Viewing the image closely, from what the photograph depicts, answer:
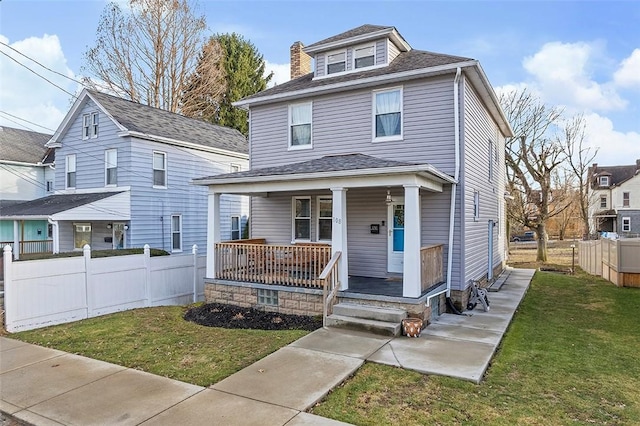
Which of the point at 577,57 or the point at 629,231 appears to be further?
the point at 629,231

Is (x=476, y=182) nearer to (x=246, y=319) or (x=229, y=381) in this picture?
(x=246, y=319)

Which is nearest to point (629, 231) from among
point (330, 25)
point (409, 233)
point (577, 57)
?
point (577, 57)

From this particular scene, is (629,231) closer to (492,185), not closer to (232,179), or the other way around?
(492,185)

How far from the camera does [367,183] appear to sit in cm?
817

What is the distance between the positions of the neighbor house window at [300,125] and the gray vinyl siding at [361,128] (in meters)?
0.18

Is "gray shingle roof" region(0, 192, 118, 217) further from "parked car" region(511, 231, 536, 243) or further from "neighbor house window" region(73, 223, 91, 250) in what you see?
"parked car" region(511, 231, 536, 243)

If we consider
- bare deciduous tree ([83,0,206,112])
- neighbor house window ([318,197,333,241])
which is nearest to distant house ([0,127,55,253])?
bare deciduous tree ([83,0,206,112])

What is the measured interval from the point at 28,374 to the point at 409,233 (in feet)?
21.7

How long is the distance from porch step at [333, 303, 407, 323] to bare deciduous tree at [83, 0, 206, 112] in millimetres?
21550

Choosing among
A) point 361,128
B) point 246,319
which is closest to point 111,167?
point 246,319

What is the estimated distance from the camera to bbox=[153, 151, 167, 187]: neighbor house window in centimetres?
1571

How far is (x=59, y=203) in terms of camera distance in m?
15.3

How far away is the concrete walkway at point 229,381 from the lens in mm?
4180

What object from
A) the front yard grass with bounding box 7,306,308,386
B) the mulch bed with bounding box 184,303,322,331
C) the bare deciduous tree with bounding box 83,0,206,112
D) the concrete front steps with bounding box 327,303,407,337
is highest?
the bare deciduous tree with bounding box 83,0,206,112
